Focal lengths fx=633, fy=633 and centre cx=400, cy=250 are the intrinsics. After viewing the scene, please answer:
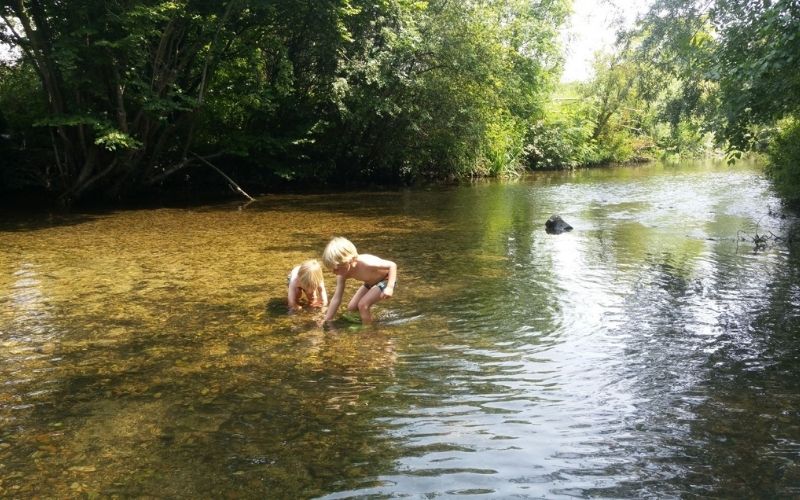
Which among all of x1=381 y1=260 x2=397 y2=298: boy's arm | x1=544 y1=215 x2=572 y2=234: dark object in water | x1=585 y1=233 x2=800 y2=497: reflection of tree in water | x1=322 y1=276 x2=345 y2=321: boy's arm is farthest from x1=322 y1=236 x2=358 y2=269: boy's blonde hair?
x1=544 y1=215 x2=572 y2=234: dark object in water

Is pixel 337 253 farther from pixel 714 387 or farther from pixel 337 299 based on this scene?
pixel 714 387

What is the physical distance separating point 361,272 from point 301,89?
21002 millimetres

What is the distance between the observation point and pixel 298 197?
82.7ft

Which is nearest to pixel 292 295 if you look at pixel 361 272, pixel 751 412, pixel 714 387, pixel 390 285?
pixel 361 272

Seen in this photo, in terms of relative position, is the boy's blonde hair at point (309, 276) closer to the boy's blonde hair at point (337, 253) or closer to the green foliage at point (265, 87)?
the boy's blonde hair at point (337, 253)

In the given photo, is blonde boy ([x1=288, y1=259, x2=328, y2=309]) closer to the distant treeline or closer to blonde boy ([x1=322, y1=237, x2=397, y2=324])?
blonde boy ([x1=322, y1=237, x2=397, y2=324])

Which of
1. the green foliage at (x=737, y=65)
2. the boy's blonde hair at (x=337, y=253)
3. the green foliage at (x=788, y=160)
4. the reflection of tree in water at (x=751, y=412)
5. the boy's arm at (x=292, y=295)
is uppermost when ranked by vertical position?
the green foliage at (x=737, y=65)

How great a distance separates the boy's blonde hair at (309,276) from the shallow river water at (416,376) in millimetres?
539

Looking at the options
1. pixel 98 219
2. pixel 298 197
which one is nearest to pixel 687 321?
pixel 98 219

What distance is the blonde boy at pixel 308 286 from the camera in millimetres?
8156

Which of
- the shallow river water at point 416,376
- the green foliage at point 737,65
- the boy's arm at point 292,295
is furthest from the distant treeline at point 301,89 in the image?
the boy's arm at point 292,295

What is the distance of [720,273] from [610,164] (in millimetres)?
48528

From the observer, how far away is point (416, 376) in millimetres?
5672

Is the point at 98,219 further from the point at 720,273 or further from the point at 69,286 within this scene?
the point at 720,273
